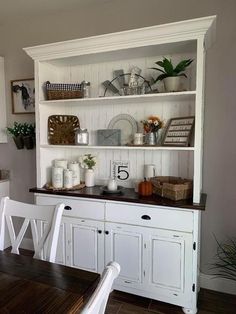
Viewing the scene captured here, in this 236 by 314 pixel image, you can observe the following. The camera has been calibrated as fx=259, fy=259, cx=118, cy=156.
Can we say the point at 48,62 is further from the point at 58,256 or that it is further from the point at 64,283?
the point at 64,283

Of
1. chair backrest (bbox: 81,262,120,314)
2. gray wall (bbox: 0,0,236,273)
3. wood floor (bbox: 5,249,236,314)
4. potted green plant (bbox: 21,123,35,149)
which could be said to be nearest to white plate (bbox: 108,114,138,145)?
gray wall (bbox: 0,0,236,273)

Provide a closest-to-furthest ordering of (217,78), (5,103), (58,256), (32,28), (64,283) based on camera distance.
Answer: (64,283)
(217,78)
(58,256)
(32,28)
(5,103)

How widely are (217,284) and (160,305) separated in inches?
22.4

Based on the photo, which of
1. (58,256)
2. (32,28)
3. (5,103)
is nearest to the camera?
(58,256)

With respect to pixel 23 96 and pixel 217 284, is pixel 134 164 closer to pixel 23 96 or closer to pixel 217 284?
pixel 217 284

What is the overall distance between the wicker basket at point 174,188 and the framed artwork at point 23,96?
5.38 ft

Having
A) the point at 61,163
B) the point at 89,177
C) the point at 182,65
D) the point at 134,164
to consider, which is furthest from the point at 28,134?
the point at 182,65

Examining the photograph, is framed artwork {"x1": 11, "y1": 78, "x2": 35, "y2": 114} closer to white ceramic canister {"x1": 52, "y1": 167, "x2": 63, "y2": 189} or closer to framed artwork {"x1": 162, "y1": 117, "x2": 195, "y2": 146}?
white ceramic canister {"x1": 52, "y1": 167, "x2": 63, "y2": 189}

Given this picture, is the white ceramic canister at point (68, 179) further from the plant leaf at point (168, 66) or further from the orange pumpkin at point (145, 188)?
the plant leaf at point (168, 66)

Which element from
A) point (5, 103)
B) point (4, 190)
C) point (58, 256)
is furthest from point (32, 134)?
point (58, 256)

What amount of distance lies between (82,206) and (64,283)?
1.19 metres

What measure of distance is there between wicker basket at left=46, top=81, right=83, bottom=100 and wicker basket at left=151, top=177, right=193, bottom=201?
1061mm

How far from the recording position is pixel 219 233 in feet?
7.43

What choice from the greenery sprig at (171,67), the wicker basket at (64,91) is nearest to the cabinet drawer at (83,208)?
the wicker basket at (64,91)
